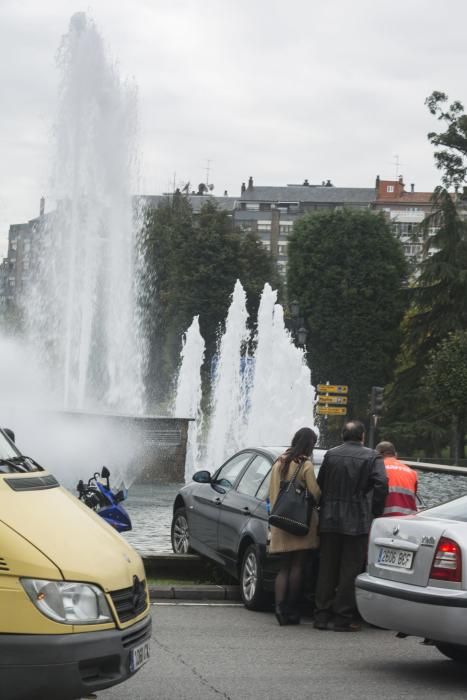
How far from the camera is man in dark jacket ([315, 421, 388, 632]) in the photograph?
11.2m

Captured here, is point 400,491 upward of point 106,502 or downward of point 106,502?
upward

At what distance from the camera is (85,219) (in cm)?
3812

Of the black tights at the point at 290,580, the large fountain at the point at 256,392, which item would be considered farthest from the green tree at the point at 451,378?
the black tights at the point at 290,580

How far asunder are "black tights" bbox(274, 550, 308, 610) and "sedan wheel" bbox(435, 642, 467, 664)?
199cm

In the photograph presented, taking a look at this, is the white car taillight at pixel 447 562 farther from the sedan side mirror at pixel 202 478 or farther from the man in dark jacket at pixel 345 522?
the sedan side mirror at pixel 202 478

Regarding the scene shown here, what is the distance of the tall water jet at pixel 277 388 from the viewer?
43188 mm

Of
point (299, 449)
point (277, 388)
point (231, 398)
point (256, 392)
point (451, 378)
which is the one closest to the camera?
point (299, 449)

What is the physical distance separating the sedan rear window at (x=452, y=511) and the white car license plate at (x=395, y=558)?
1.16 feet

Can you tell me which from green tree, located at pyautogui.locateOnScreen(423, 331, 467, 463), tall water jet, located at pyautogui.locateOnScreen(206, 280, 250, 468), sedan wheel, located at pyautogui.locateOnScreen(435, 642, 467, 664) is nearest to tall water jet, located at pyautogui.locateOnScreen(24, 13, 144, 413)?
tall water jet, located at pyautogui.locateOnScreen(206, 280, 250, 468)

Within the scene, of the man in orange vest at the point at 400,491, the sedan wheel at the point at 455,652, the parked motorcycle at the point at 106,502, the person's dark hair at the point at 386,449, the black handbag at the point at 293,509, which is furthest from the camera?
the parked motorcycle at the point at 106,502

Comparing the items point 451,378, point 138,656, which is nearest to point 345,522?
point 138,656

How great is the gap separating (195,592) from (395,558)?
13.4 ft

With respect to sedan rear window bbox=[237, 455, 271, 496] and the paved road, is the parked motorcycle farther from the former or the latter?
the paved road

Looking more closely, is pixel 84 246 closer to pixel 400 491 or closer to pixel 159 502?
pixel 159 502
